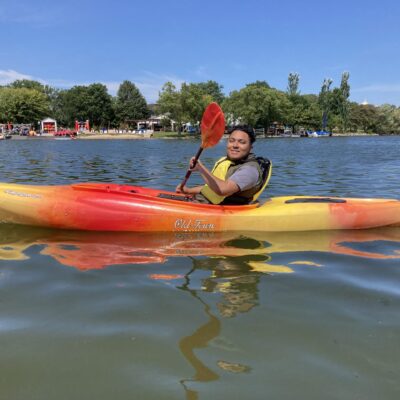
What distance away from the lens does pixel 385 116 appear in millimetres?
92375

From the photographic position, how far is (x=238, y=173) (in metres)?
4.65

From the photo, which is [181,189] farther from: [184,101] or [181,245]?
[184,101]

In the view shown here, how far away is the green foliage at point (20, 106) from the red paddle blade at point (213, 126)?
63.7 meters

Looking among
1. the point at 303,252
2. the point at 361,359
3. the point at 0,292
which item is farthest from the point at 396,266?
the point at 0,292

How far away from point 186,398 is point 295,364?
62cm

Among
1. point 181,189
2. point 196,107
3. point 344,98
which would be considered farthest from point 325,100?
point 181,189

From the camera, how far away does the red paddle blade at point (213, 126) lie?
4.96 m

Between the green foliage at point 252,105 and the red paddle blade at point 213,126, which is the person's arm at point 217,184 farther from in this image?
the green foliage at point 252,105

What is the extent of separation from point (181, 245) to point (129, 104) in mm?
80764

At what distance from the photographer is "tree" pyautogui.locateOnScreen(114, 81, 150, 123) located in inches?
3147

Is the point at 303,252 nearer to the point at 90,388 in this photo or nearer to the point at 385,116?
the point at 90,388

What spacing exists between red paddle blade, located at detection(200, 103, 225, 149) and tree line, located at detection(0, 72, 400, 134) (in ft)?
175

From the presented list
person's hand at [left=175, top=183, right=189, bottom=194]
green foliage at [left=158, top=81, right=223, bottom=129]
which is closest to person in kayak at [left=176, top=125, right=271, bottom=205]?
person's hand at [left=175, top=183, right=189, bottom=194]

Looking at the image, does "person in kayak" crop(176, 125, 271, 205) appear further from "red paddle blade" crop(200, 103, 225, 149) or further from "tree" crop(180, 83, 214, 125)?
"tree" crop(180, 83, 214, 125)
